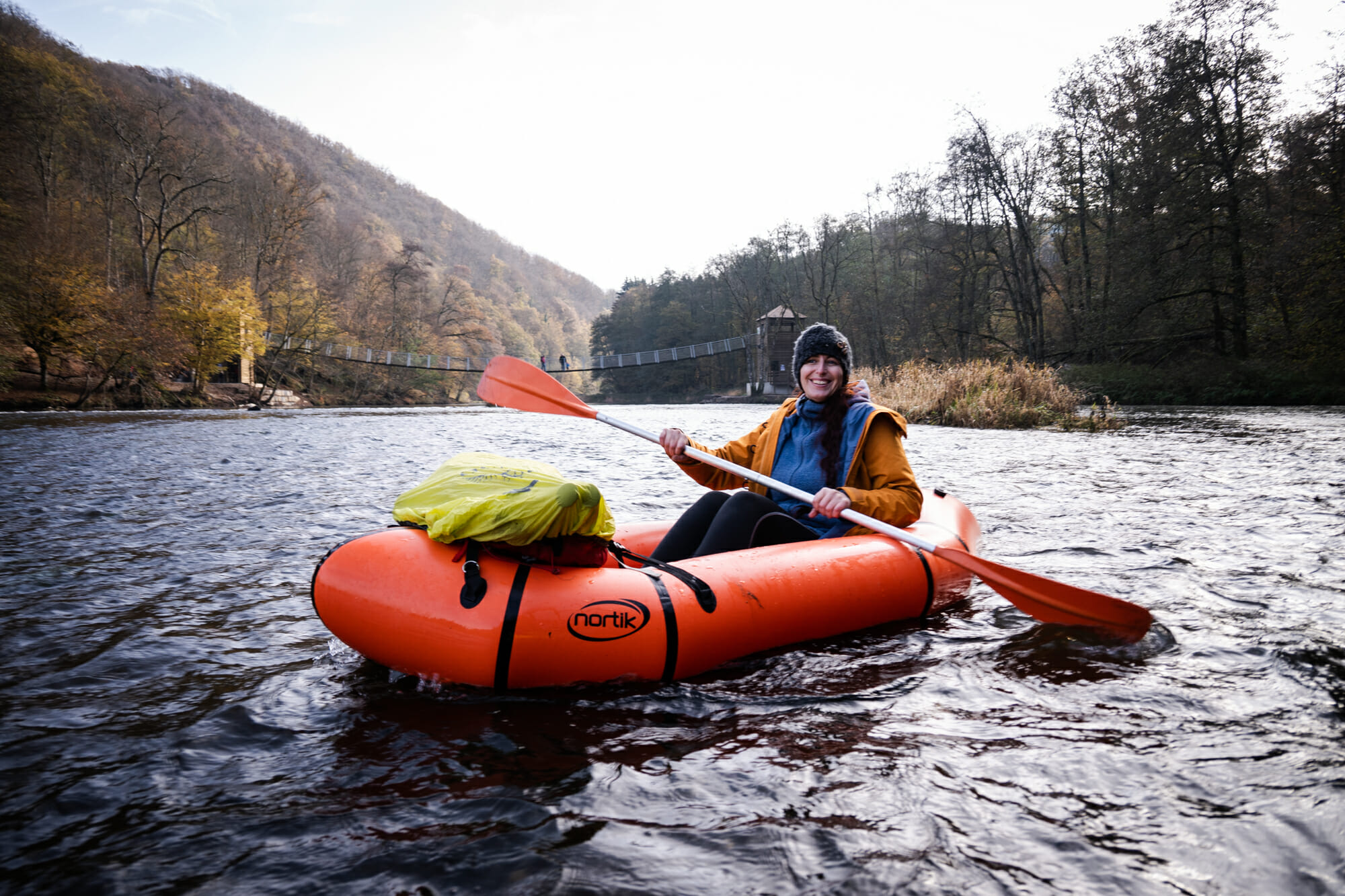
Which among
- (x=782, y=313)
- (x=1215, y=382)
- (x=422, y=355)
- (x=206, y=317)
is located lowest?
(x=1215, y=382)

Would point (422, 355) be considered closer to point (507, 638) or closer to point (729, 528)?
point (729, 528)

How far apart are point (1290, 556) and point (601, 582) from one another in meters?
3.54

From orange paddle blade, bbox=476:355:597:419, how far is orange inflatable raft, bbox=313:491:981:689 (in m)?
1.49

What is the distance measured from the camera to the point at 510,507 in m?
2.14

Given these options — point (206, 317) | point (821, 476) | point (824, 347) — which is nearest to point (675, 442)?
point (821, 476)

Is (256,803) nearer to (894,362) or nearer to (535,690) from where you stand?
(535,690)

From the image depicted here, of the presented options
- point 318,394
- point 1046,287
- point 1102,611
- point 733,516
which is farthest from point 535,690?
point 318,394

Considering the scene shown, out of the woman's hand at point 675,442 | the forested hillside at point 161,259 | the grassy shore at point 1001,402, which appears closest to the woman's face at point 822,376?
the woman's hand at point 675,442

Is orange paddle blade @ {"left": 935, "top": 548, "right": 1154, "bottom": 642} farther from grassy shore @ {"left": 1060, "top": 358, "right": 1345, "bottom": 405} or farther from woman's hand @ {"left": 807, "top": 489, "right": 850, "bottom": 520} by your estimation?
grassy shore @ {"left": 1060, "top": 358, "right": 1345, "bottom": 405}

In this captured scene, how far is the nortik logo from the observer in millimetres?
2076

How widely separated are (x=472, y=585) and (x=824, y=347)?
1.67m

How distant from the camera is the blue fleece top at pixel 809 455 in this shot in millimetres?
2867

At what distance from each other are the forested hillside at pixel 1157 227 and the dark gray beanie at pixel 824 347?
586 inches

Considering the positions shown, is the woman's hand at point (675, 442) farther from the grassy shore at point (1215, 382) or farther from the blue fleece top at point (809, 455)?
the grassy shore at point (1215, 382)
